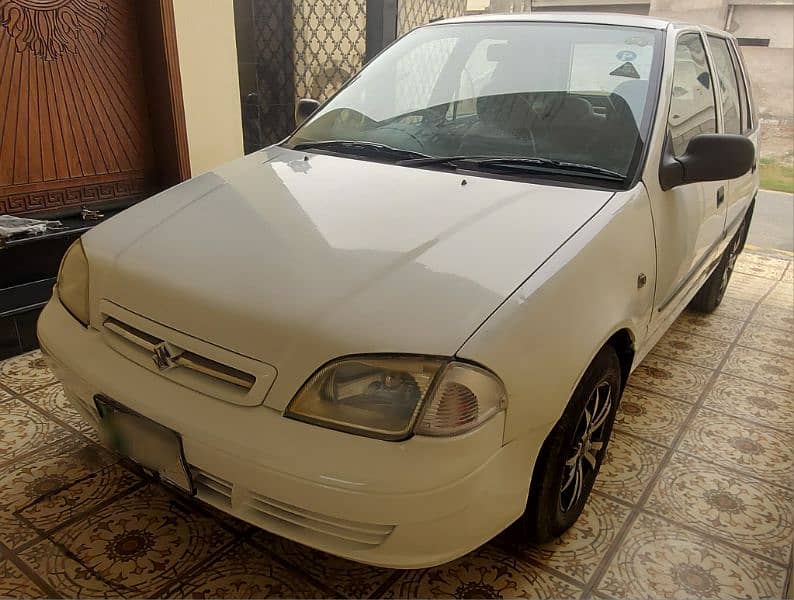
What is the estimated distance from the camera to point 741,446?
227cm

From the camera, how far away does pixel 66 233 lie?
9.27 feet

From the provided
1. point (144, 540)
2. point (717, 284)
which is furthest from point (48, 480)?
point (717, 284)

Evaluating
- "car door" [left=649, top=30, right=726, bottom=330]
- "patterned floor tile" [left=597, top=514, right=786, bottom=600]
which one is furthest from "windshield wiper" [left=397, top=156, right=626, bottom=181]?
"patterned floor tile" [left=597, top=514, right=786, bottom=600]

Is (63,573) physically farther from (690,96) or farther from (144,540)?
(690,96)

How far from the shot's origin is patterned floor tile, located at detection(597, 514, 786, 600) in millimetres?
1610

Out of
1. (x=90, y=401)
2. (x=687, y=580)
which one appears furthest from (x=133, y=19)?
(x=687, y=580)

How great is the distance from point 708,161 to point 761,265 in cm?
320

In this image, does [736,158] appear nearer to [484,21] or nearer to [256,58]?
[484,21]

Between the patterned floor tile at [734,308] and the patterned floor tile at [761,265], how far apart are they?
67 centimetres

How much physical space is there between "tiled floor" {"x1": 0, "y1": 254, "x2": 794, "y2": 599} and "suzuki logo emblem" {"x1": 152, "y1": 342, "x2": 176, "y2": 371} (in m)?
0.58

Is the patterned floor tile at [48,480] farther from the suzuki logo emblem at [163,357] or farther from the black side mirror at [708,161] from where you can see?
the black side mirror at [708,161]

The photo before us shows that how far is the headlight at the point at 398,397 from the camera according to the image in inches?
47.0

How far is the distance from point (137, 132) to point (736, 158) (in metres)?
3.07

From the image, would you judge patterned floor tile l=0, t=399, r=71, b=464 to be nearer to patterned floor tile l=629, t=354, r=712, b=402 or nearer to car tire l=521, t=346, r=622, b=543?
car tire l=521, t=346, r=622, b=543
